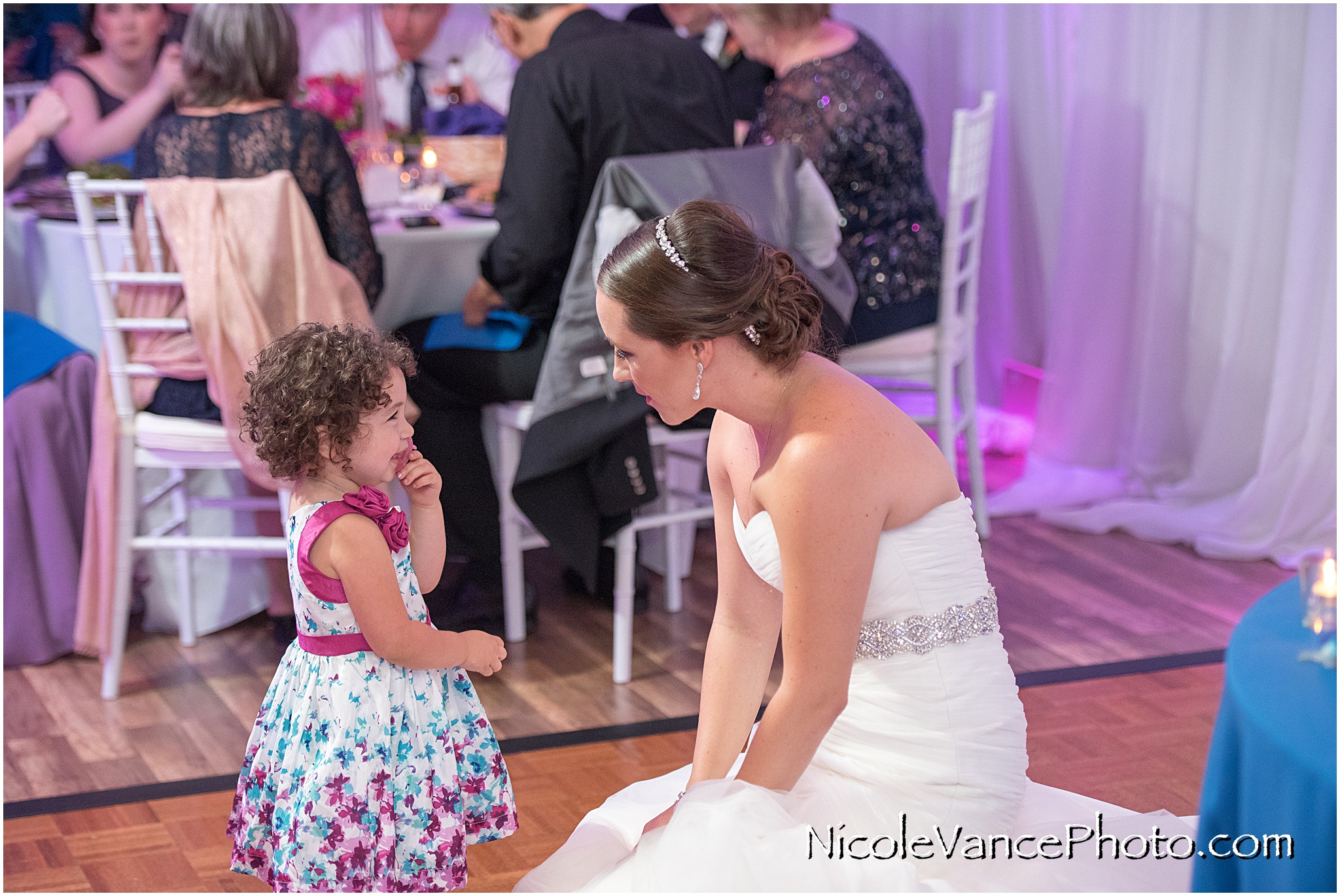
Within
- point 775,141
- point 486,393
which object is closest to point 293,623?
point 486,393

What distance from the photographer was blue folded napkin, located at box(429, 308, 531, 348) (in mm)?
2854

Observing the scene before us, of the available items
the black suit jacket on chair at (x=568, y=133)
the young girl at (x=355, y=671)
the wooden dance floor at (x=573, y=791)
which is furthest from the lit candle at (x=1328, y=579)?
the black suit jacket on chair at (x=568, y=133)

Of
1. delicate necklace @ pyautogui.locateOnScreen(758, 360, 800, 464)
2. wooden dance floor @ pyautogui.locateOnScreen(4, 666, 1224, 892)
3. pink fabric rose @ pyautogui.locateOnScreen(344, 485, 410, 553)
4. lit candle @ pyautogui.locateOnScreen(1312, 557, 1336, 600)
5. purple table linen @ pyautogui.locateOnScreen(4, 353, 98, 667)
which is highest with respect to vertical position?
delicate necklace @ pyautogui.locateOnScreen(758, 360, 800, 464)

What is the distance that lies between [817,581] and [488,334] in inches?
65.5

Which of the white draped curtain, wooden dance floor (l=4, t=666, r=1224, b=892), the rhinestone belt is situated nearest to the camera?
the rhinestone belt

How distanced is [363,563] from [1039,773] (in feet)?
4.44

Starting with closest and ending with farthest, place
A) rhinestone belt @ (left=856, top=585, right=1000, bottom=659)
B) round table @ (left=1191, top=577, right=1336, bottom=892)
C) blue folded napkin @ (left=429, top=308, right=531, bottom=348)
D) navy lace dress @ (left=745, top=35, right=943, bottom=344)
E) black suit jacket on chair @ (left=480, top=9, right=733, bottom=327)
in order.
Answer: round table @ (left=1191, top=577, right=1336, bottom=892)
rhinestone belt @ (left=856, top=585, right=1000, bottom=659)
black suit jacket on chair @ (left=480, top=9, right=733, bottom=327)
blue folded napkin @ (left=429, top=308, right=531, bottom=348)
navy lace dress @ (left=745, top=35, right=943, bottom=344)

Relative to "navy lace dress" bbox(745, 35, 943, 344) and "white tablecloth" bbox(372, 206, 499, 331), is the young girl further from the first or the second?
"navy lace dress" bbox(745, 35, 943, 344)

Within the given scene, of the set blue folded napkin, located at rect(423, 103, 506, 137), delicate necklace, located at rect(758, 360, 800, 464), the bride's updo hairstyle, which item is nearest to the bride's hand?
delicate necklace, located at rect(758, 360, 800, 464)

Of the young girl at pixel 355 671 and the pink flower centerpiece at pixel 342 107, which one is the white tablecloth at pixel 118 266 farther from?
the young girl at pixel 355 671

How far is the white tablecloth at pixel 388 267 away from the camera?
2975 millimetres

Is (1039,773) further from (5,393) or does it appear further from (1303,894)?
(5,393)

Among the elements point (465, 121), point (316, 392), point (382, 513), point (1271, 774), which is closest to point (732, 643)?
point (382, 513)

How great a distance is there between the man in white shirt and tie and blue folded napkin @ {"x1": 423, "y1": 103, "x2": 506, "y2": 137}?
0.48 metres
